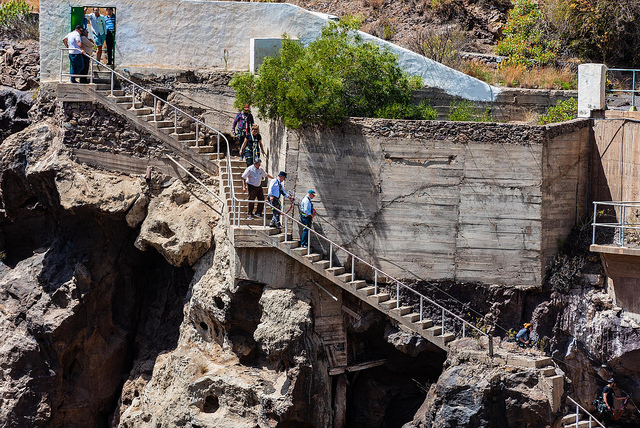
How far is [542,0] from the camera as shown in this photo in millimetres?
28203

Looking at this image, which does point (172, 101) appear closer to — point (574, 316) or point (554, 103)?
point (554, 103)

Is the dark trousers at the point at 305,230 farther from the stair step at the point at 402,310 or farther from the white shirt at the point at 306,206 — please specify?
the stair step at the point at 402,310

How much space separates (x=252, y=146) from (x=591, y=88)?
753 cm

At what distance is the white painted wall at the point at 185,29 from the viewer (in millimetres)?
24531

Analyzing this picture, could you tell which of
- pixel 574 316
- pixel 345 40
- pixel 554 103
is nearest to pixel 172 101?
pixel 345 40

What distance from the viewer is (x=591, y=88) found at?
22.3 meters

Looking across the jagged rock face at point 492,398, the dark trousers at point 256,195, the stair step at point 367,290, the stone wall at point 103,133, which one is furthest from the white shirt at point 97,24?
the jagged rock face at point 492,398

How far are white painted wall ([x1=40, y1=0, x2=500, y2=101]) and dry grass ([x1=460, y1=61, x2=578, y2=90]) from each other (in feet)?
12.8

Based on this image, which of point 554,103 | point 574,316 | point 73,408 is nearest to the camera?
point 574,316

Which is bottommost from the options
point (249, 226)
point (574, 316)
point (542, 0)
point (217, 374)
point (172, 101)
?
point (217, 374)

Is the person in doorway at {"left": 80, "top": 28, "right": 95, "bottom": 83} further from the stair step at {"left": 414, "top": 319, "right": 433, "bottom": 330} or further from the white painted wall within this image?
the stair step at {"left": 414, "top": 319, "right": 433, "bottom": 330}

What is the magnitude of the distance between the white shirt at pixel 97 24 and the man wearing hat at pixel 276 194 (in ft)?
20.1

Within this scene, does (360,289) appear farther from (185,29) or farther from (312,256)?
(185,29)

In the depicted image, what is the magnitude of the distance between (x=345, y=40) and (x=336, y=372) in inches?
280
